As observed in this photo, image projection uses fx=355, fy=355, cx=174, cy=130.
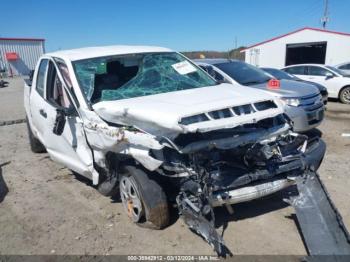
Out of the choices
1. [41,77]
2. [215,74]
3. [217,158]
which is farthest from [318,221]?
[215,74]

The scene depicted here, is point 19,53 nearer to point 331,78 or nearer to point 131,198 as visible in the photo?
point 331,78

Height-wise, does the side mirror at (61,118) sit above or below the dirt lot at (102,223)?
above

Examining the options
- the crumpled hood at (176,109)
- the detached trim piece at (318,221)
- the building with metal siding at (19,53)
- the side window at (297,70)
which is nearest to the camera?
the detached trim piece at (318,221)

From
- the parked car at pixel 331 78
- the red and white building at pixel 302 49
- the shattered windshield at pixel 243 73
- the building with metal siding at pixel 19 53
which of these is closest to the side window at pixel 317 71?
the parked car at pixel 331 78

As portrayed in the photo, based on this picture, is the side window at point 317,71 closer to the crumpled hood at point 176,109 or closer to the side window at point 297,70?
the side window at point 297,70

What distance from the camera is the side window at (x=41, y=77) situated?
17.5ft

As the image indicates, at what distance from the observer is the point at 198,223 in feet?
10.8

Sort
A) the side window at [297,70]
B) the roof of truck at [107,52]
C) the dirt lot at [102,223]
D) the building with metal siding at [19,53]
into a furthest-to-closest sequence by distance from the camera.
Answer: the building with metal siding at [19,53], the side window at [297,70], the roof of truck at [107,52], the dirt lot at [102,223]

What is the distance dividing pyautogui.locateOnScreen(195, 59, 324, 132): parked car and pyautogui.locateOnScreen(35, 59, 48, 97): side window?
146 inches

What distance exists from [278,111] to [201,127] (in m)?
1.02

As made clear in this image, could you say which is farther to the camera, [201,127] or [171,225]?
[171,225]

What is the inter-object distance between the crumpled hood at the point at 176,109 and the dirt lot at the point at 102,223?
1.16 m

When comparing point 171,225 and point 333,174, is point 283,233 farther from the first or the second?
point 333,174

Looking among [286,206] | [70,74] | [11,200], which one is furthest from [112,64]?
[286,206]
